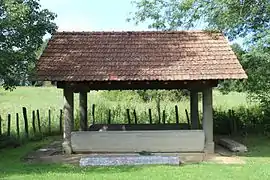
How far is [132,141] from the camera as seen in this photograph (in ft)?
48.6

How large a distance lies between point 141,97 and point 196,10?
10786 mm

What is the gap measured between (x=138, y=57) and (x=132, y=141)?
2.70m

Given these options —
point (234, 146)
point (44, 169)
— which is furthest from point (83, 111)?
point (44, 169)

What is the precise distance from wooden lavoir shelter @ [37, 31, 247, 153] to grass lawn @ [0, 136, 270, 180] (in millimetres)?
2075

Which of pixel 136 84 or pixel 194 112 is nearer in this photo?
pixel 136 84

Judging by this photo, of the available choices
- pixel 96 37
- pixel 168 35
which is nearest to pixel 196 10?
pixel 168 35

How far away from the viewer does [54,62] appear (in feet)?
48.8

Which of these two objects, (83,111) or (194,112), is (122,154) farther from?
(194,112)

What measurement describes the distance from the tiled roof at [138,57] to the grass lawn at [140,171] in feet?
9.24

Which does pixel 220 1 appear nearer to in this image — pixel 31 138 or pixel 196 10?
A: pixel 196 10

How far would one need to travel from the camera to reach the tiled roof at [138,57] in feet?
46.5

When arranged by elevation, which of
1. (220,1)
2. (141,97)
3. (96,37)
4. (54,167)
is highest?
(220,1)

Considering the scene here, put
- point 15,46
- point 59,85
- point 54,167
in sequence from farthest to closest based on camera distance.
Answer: point 59,85, point 15,46, point 54,167

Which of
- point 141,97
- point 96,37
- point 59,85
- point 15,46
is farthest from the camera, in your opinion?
point 141,97
